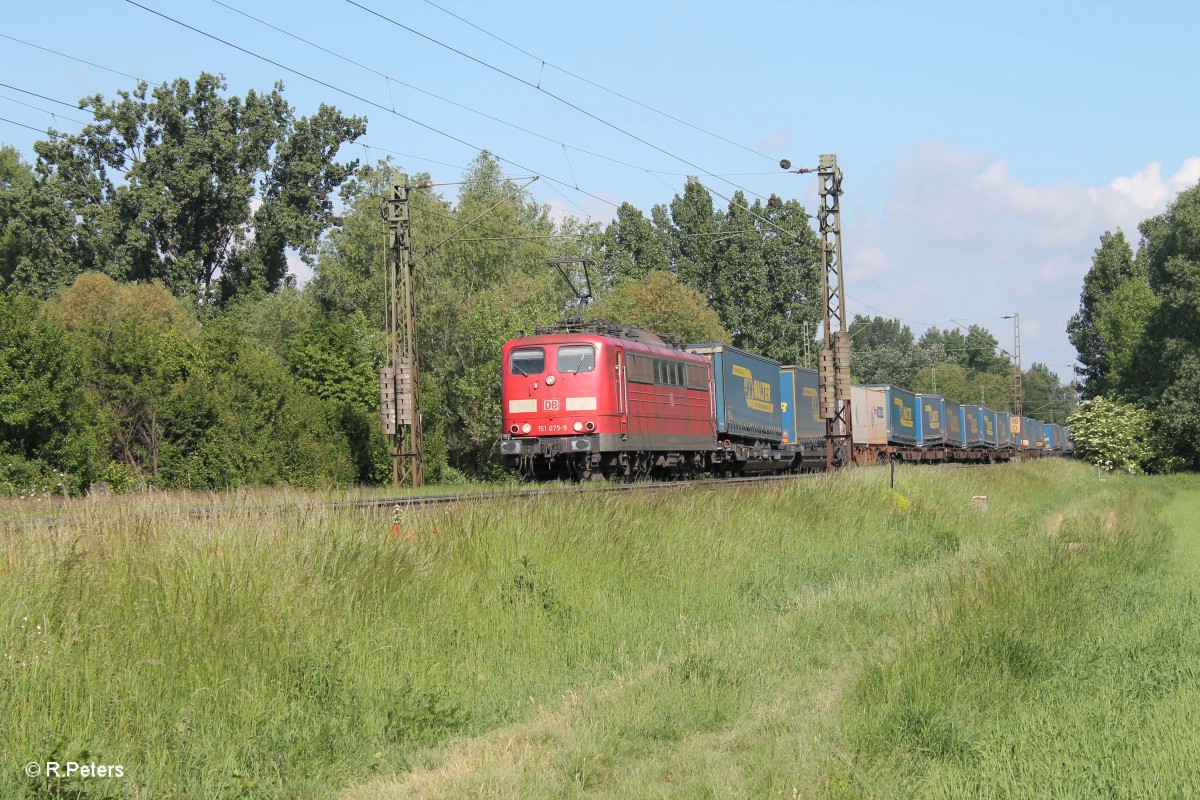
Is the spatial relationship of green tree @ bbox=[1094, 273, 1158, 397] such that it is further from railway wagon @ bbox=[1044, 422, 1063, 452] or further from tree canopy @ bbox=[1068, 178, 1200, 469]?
railway wagon @ bbox=[1044, 422, 1063, 452]

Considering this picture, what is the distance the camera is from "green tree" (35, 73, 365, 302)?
2213 inches

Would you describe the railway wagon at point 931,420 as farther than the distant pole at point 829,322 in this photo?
Yes

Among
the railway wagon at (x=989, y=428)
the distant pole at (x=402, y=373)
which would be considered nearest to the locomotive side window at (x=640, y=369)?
the distant pole at (x=402, y=373)

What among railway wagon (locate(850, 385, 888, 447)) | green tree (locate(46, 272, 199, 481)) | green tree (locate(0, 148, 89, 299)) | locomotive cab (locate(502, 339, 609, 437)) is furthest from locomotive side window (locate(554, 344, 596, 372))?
green tree (locate(0, 148, 89, 299))

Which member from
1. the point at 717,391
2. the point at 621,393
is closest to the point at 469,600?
the point at 621,393

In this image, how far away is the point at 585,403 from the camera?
2372 cm

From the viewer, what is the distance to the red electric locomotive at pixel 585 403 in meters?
23.7

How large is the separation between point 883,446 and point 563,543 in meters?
38.9

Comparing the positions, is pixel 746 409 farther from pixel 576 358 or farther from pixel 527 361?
pixel 576 358

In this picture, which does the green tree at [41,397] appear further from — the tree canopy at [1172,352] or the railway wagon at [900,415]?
the tree canopy at [1172,352]

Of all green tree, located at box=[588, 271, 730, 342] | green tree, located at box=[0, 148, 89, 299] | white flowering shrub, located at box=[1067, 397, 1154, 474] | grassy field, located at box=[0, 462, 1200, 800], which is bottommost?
grassy field, located at box=[0, 462, 1200, 800]

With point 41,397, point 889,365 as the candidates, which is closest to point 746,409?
point 41,397

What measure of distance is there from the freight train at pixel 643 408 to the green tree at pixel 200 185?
32887mm

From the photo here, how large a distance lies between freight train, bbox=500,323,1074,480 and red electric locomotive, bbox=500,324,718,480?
0.9 inches
